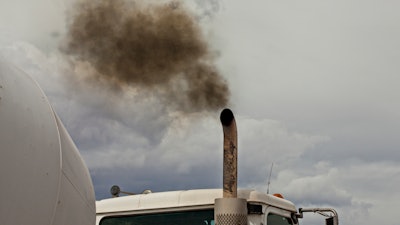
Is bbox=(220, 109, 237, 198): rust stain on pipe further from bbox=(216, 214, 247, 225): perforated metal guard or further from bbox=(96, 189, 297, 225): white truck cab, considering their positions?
bbox=(96, 189, 297, 225): white truck cab

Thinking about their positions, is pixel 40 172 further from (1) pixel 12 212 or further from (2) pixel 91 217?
(2) pixel 91 217

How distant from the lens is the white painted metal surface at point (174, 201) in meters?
5.84

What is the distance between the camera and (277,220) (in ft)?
20.2

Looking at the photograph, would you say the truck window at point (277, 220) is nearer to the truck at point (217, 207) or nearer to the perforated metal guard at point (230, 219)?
the truck at point (217, 207)

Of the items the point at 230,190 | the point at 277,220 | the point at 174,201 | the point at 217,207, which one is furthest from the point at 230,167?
the point at 277,220

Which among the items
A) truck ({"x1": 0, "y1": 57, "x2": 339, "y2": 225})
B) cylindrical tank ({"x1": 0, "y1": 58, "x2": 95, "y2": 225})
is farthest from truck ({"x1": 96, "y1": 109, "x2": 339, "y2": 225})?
Result: cylindrical tank ({"x1": 0, "y1": 58, "x2": 95, "y2": 225})

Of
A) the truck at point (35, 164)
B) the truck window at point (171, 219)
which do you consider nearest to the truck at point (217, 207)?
the truck window at point (171, 219)

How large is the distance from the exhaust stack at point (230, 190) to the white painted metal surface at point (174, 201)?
0.43 m

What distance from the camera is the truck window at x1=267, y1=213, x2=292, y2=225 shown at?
5977 mm

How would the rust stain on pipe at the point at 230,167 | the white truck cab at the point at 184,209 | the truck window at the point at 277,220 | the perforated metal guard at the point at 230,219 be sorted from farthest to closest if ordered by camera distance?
1. the truck window at the point at 277,220
2. the white truck cab at the point at 184,209
3. the rust stain on pipe at the point at 230,167
4. the perforated metal guard at the point at 230,219

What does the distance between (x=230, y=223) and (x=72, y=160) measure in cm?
224

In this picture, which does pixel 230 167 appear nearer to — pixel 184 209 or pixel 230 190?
pixel 230 190

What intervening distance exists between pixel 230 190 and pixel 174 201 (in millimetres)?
1020

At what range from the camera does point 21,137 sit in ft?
8.65
